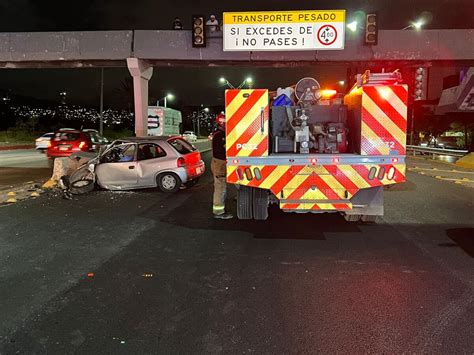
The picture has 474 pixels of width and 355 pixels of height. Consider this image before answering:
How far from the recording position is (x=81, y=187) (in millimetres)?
11508

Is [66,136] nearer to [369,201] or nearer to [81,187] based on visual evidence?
[81,187]

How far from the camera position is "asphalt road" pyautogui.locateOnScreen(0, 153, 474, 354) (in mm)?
3631

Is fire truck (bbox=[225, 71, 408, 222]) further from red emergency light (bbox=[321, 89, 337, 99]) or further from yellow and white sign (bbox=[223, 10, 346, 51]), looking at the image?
yellow and white sign (bbox=[223, 10, 346, 51])

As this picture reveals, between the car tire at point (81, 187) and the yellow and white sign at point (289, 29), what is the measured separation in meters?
8.41

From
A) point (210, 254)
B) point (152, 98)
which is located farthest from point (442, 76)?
point (210, 254)

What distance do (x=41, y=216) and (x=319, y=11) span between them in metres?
12.4

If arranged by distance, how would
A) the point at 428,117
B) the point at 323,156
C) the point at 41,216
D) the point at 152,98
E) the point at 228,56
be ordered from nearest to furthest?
the point at 323,156, the point at 41,216, the point at 228,56, the point at 428,117, the point at 152,98

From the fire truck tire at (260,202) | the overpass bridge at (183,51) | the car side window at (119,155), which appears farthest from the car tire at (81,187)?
the overpass bridge at (183,51)

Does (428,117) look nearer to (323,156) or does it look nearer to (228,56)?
(228,56)

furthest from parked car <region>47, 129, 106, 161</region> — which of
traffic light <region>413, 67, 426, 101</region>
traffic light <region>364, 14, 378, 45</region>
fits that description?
traffic light <region>413, 67, 426, 101</region>

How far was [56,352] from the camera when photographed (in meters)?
3.42

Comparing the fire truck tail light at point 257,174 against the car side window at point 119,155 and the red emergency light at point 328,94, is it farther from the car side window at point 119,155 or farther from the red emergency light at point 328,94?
the car side window at point 119,155

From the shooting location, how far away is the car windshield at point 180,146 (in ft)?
39.4

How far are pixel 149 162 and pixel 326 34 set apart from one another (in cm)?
892
